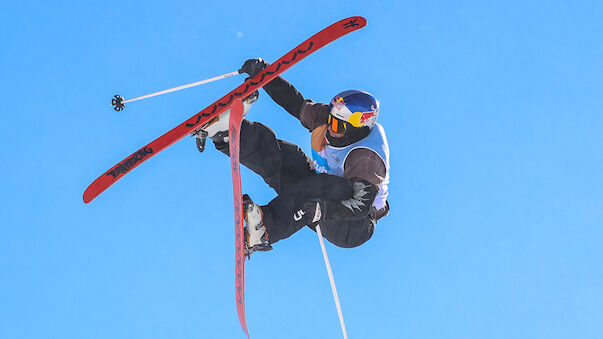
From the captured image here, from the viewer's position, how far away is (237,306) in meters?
6.00

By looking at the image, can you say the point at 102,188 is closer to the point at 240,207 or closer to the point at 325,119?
the point at 240,207

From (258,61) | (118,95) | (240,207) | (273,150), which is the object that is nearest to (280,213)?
(240,207)

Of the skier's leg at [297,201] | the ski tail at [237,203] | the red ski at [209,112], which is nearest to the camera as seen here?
the ski tail at [237,203]

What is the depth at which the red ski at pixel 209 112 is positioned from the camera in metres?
6.03

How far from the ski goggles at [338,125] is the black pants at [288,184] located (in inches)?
16.7

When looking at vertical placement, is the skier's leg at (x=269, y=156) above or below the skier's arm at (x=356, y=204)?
above

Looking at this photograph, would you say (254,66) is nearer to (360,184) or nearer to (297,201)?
(297,201)

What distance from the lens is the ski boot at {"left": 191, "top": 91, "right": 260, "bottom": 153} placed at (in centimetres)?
608

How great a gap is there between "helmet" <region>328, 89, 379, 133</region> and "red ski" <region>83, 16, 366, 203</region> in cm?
52

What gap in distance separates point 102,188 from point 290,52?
2.04 metres

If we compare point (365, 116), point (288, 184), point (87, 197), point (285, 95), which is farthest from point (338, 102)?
point (87, 197)

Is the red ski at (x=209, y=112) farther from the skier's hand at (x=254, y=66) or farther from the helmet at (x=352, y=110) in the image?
the helmet at (x=352, y=110)

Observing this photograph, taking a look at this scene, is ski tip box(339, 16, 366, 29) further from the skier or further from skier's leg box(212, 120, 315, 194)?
skier's leg box(212, 120, 315, 194)

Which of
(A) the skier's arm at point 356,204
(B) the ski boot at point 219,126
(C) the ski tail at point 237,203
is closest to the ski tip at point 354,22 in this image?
(B) the ski boot at point 219,126
